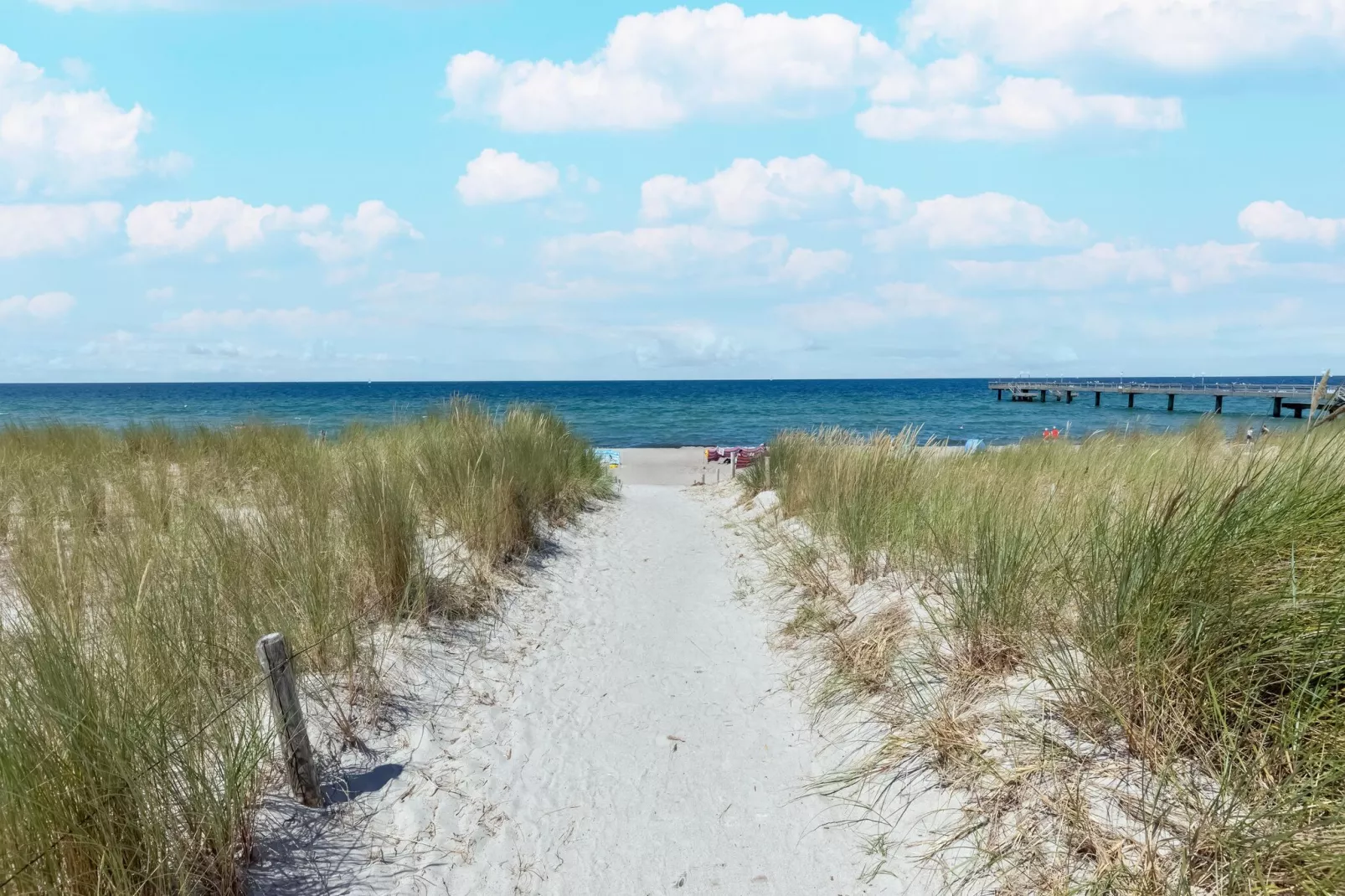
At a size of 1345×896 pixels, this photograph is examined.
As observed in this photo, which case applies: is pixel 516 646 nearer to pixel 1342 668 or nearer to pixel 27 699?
pixel 27 699

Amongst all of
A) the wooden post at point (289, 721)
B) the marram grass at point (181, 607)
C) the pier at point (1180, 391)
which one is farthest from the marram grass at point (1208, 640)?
the pier at point (1180, 391)

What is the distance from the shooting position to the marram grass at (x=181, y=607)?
7.70 feet

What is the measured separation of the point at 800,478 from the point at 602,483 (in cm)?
418

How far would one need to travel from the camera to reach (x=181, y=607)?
3396mm

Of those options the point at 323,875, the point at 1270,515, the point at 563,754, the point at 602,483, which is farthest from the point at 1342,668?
the point at 602,483

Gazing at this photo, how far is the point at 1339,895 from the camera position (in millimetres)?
2119

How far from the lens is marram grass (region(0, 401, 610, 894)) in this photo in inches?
92.4

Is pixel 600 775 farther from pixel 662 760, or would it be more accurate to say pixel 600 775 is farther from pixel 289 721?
pixel 289 721

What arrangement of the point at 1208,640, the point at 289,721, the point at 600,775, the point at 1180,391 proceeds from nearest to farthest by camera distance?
the point at 1208,640 → the point at 289,721 → the point at 600,775 → the point at 1180,391

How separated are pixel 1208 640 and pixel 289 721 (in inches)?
145

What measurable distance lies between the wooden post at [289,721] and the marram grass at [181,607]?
9 centimetres

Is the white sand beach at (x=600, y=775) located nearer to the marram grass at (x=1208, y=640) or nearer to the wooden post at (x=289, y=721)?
the wooden post at (x=289, y=721)

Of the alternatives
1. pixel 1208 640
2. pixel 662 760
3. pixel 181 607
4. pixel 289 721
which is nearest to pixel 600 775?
pixel 662 760

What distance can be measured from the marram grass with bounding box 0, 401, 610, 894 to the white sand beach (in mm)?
516
